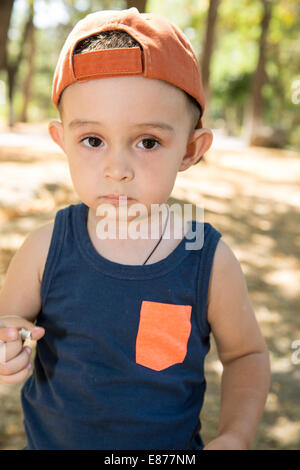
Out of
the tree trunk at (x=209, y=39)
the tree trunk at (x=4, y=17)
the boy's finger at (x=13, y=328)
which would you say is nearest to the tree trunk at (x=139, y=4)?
the tree trunk at (x=4, y=17)

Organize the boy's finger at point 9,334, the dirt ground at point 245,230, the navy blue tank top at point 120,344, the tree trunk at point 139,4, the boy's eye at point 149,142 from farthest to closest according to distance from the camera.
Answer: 1. the tree trunk at point 139,4
2. the dirt ground at point 245,230
3. the navy blue tank top at point 120,344
4. the boy's eye at point 149,142
5. the boy's finger at point 9,334

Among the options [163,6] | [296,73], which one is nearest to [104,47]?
[163,6]

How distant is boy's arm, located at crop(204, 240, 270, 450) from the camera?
1.39 m

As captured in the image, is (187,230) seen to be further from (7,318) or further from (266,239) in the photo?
(266,239)

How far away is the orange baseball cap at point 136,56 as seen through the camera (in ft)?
3.92

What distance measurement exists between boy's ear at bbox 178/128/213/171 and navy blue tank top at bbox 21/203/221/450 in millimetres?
260

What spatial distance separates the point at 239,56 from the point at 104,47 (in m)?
26.7

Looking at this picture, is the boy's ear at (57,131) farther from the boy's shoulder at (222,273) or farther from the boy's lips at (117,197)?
the boy's shoulder at (222,273)

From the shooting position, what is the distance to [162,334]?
1.39 m

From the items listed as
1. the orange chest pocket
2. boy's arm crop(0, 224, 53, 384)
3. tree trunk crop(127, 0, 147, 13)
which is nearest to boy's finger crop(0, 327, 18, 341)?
boy's arm crop(0, 224, 53, 384)

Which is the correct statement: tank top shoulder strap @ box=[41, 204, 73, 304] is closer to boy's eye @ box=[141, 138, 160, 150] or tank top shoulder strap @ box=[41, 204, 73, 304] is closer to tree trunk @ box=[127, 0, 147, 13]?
boy's eye @ box=[141, 138, 160, 150]

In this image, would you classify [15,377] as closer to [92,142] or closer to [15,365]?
[15,365]

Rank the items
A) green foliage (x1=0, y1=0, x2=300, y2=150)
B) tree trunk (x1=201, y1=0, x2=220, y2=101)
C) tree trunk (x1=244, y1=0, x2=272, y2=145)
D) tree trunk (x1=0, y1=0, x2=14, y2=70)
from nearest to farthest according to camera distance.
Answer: tree trunk (x1=0, y1=0, x2=14, y2=70) < tree trunk (x1=201, y1=0, x2=220, y2=101) < tree trunk (x1=244, y1=0, x2=272, y2=145) < green foliage (x1=0, y1=0, x2=300, y2=150)

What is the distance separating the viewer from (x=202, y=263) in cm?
142
